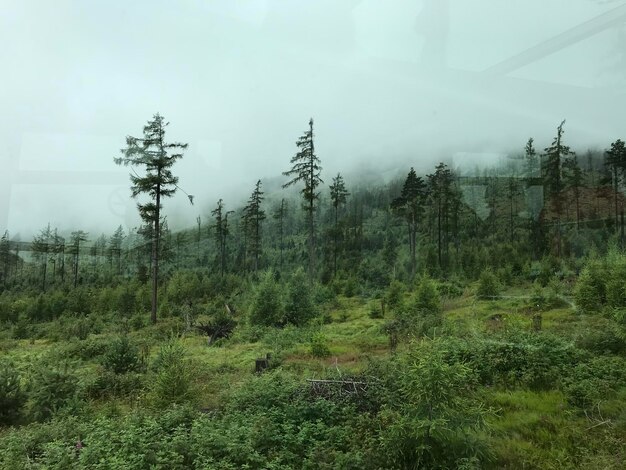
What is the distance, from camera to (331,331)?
16156mm

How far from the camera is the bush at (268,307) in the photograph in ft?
59.4

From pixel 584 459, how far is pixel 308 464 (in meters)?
3.21

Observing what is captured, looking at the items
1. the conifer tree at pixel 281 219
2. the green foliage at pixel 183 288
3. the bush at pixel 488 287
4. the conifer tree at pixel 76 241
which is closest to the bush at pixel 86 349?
the conifer tree at pixel 76 241

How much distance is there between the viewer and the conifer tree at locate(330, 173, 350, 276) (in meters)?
35.0

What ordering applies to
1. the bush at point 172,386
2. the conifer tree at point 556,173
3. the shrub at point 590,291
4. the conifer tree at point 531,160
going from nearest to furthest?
the bush at point 172,386 < the shrub at point 590,291 < the conifer tree at point 556,173 < the conifer tree at point 531,160

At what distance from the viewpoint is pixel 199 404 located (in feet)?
24.7

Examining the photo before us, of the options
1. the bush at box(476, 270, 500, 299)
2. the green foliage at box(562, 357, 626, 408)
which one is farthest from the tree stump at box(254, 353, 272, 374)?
the bush at box(476, 270, 500, 299)

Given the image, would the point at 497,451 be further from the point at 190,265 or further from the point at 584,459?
the point at 190,265

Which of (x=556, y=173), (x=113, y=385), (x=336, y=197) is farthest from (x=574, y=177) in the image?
(x=336, y=197)

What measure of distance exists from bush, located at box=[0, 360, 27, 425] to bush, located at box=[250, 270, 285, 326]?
1052cm

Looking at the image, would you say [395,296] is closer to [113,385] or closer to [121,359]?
[121,359]

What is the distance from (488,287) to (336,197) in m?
21.0

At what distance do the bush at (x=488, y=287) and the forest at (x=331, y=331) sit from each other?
0.13 meters

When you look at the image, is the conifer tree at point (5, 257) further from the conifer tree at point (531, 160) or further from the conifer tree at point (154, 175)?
the conifer tree at point (531, 160)
